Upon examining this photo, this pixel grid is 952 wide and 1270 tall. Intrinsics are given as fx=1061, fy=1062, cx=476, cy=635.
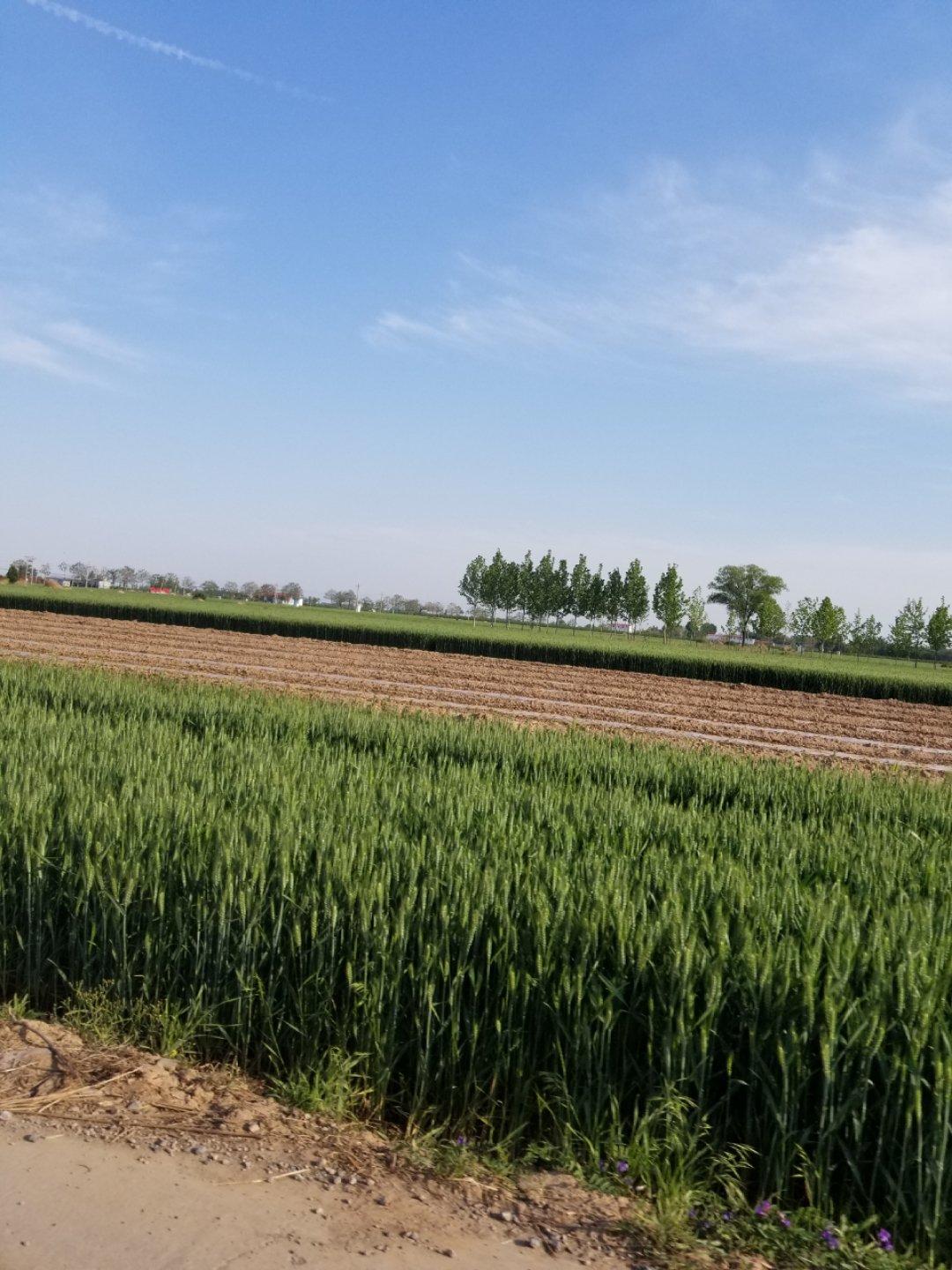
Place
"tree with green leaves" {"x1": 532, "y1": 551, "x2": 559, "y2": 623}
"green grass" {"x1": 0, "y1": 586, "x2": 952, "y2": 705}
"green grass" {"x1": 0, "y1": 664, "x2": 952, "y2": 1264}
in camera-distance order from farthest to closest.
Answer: "tree with green leaves" {"x1": 532, "y1": 551, "x2": 559, "y2": 623} → "green grass" {"x1": 0, "y1": 586, "x2": 952, "y2": 705} → "green grass" {"x1": 0, "y1": 664, "x2": 952, "y2": 1264}

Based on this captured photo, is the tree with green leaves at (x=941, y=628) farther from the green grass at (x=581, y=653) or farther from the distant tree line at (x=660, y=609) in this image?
the green grass at (x=581, y=653)

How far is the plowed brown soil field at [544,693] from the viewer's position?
18.9 metres

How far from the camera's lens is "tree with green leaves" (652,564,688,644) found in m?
94.6

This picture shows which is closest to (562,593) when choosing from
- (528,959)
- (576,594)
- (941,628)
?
(576,594)

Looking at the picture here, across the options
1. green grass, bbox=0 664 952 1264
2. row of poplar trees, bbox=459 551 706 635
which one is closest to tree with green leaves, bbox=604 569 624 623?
row of poplar trees, bbox=459 551 706 635

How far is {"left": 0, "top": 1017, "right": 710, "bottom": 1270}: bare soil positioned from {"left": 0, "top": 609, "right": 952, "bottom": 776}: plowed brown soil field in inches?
478

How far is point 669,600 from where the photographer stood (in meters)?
95.0

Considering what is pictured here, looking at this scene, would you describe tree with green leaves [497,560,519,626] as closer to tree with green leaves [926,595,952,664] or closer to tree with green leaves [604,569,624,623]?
tree with green leaves [604,569,624,623]

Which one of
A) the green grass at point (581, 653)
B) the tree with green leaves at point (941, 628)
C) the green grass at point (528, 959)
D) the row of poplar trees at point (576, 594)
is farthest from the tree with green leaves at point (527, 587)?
the green grass at point (528, 959)

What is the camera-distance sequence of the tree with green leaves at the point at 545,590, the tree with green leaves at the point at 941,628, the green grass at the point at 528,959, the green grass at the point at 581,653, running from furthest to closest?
the tree with green leaves at the point at 545,590 < the tree with green leaves at the point at 941,628 < the green grass at the point at 581,653 < the green grass at the point at 528,959

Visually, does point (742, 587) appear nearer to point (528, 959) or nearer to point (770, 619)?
point (770, 619)

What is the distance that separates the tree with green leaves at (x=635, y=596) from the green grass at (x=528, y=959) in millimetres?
92545

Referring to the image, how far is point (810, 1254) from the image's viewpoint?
2.92 meters

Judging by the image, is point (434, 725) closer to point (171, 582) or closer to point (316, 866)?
point (316, 866)
